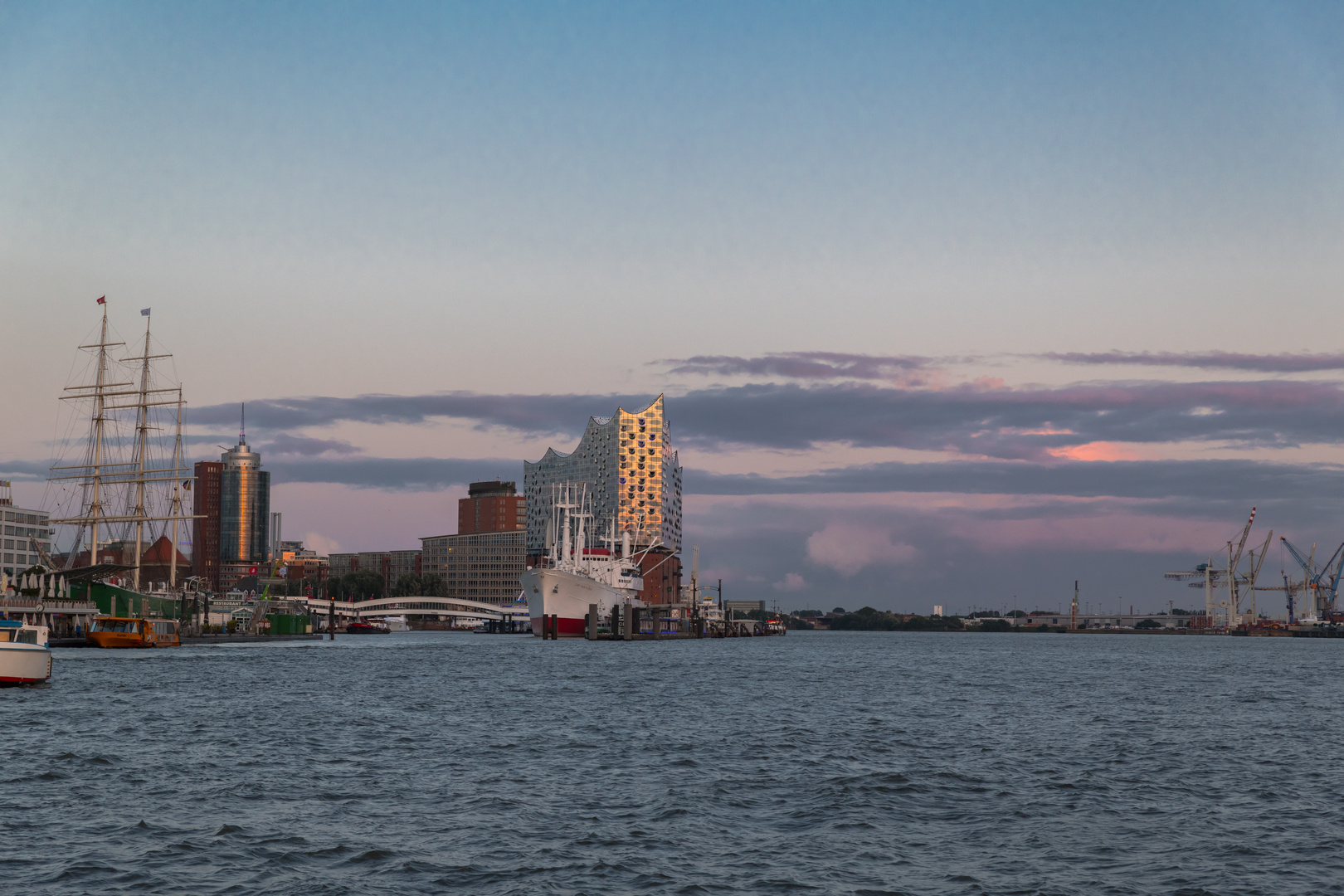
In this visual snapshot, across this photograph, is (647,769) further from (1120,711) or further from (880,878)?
(1120,711)

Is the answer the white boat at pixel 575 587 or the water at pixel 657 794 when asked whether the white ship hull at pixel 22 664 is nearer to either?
the water at pixel 657 794

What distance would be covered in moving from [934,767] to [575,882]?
17646 mm

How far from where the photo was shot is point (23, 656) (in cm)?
5691

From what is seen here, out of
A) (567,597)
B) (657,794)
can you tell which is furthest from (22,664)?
(567,597)

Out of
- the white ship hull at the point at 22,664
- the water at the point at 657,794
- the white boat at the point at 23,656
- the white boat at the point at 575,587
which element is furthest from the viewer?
the white boat at the point at 575,587

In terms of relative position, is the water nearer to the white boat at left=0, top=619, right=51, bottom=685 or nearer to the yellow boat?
the white boat at left=0, top=619, right=51, bottom=685

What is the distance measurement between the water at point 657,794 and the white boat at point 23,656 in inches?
42.3

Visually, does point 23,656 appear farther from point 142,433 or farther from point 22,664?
point 142,433

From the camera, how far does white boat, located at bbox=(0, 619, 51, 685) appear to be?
56.1 m

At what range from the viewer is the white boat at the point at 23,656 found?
56125 mm

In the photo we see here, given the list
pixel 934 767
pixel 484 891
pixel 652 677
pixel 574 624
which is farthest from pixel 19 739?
pixel 574 624

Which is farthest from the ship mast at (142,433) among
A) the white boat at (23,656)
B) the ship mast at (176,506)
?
the white boat at (23,656)

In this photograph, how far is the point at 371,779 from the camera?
1225 inches

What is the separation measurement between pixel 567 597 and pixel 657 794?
13731 cm
